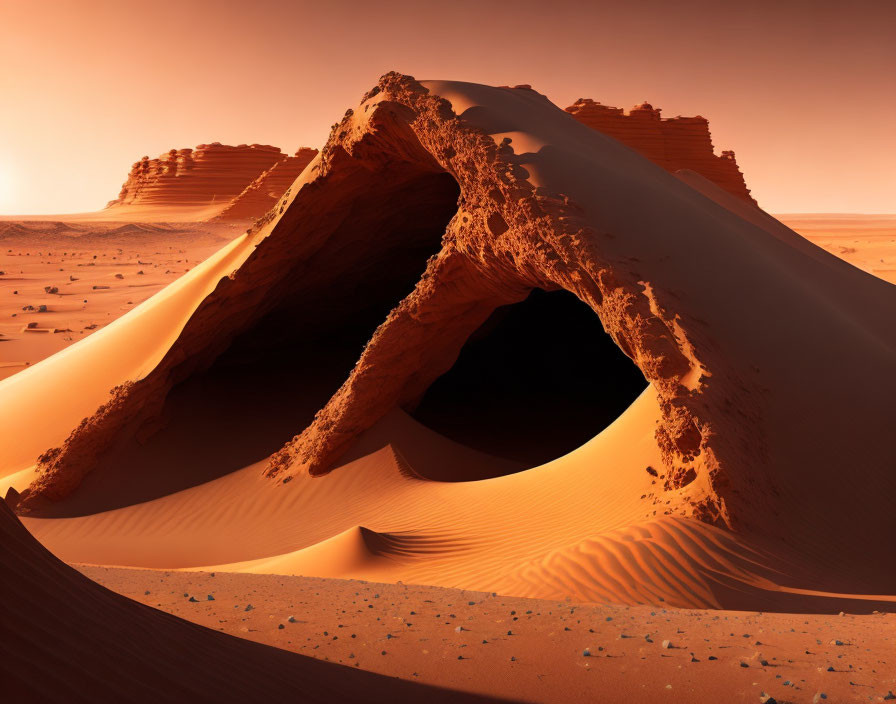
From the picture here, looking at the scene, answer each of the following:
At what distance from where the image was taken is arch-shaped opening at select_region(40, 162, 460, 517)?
11.7m

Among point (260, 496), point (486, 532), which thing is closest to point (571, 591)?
point (486, 532)

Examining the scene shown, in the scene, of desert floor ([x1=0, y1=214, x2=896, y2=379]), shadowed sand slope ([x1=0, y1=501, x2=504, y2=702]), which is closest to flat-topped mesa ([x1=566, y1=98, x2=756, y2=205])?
desert floor ([x1=0, y1=214, x2=896, y2=379])

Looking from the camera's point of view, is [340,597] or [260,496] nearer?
[340,597]

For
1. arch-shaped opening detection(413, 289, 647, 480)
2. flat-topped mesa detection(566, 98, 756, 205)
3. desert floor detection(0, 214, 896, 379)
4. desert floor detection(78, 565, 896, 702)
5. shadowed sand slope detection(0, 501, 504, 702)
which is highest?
flat-topped mesa detection(566, 98, 756, 205)

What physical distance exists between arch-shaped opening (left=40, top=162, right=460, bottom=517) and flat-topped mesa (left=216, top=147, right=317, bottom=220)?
49831 millimetres

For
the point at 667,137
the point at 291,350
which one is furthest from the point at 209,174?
the point at 291,350

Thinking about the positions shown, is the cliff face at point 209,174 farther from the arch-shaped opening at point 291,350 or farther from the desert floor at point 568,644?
the desert floor at point 568,644

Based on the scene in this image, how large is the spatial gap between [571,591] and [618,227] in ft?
13.0

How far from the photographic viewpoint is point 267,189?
64.4m

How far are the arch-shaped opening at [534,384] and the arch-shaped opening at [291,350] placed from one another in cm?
195

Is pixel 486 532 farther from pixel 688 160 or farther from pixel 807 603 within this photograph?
pixel 688 160

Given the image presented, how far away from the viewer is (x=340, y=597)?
512 centimetres

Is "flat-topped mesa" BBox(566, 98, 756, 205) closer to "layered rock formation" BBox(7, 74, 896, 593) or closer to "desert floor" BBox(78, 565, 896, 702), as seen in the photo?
"layered rock formation" BBox(7, 74, 896, 593)

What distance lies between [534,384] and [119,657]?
13.6 m
